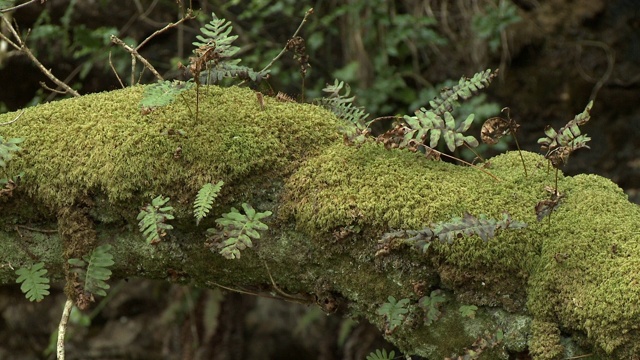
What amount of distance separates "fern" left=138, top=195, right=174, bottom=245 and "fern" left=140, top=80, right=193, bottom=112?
1.26 ft

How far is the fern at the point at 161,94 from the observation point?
9.19ft

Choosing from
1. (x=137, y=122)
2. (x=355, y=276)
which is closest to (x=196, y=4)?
(x=137, y=122)

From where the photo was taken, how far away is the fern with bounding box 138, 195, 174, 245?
2621 mm

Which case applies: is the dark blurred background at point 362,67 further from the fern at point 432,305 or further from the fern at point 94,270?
the fern at point 432,305

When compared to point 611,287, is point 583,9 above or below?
below

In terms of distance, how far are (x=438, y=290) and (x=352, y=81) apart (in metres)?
4.30

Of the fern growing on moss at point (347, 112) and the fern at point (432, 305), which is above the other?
the fern growing on moss at point (347, 112)

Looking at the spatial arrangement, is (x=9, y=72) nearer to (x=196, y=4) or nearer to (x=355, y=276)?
(x=196, y=4)

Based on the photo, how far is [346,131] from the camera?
290cm

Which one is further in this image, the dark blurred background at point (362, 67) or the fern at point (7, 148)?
the dark blurred background at point (362, 67)

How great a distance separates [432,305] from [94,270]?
129 cm

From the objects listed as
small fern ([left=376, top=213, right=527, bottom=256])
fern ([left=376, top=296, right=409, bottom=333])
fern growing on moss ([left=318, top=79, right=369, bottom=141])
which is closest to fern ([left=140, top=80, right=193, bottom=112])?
fern growing on moss ([left=318, top=79, right=369, bottom=141])

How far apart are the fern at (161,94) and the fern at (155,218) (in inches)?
15.1

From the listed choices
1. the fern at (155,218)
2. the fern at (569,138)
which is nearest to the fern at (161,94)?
the fern at (155,218)
